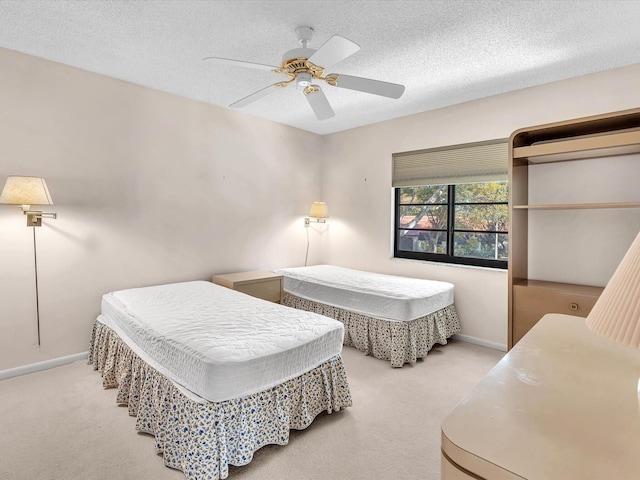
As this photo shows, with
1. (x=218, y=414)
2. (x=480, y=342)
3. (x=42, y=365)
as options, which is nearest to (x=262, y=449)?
(x=218, y=414)

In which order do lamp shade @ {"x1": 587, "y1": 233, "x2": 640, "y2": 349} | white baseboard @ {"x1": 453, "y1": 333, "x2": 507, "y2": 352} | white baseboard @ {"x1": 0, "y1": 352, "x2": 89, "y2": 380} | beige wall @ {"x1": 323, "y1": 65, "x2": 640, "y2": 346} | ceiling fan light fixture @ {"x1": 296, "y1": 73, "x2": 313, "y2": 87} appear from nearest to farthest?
lamp shade @ {"x1": 587, "y1": 233, "x2": 640, "y2": 349} < ceiling fan light fixture @ {"x1": 296, "y1": 73, "x2": 313, "y2": 87} < white baseboard @ {"x1": 0, "y1": 352, "x2": 89, "y2": 380} < beige wall @ {"x1": 323, "y1": 65, "x2": 640, "y2": 346} < white baseboard @ {"x1": 453, "y1": 333, "x2": 507, "y2": 352}

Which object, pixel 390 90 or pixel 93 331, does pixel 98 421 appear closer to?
pixel 93 331

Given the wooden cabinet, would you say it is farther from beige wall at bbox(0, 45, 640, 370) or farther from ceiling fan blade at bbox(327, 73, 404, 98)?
ceiling fan blade at bbox(327, 73, 404, 98)

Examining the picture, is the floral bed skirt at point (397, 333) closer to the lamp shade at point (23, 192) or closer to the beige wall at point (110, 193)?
the beige wall at point (110, 193)

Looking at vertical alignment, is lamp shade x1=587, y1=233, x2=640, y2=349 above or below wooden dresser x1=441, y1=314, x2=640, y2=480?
above

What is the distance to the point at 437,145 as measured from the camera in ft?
12.4

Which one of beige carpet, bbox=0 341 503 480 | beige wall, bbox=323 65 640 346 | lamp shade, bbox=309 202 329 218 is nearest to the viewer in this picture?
beige carpet, bbox=0 341 503 480

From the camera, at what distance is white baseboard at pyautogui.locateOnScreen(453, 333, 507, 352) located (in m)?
3.34

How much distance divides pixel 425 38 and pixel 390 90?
1.41 ft

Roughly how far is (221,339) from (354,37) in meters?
2.09

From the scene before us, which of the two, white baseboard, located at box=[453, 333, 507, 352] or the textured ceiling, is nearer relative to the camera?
the textured ceiling

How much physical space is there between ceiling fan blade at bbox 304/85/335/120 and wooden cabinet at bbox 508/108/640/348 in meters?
1.54

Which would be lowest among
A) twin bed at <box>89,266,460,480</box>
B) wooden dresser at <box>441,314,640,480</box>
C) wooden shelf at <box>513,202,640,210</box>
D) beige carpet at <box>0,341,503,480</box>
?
beige carpet at <box>0,341,503,480</box>

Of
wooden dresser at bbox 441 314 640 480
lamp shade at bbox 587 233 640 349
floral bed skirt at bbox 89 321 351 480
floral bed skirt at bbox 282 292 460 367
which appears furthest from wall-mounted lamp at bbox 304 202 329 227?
lamp shade at bbox 587 233 640 349
